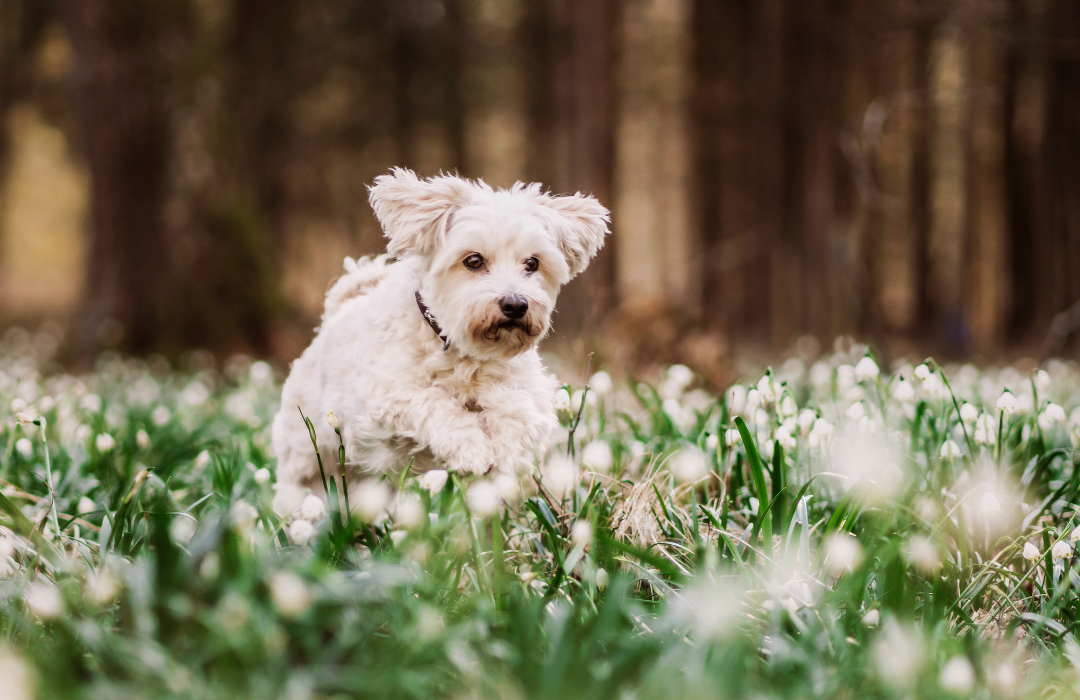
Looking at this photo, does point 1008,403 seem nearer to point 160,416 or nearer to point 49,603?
point 49,603

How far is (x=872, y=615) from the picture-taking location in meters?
2.16

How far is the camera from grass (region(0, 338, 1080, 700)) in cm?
171

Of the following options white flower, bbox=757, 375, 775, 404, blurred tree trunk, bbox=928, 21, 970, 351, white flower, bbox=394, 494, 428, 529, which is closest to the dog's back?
white flower, bbox=394, 494, 428, 529

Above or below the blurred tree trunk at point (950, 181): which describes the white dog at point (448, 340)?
below

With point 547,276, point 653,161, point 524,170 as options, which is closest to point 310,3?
point 524,170

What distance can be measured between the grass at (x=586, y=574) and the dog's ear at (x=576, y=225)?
635mm

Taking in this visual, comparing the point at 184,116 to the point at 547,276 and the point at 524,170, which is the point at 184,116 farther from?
the point at 524,170

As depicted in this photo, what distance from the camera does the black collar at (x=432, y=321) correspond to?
115 inches

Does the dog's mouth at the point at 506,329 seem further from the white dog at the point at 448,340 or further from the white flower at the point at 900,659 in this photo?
the white flower at the point at 900,659

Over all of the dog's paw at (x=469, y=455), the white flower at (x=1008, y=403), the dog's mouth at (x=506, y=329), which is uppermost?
the dog's mouth at (x=506, y=329)

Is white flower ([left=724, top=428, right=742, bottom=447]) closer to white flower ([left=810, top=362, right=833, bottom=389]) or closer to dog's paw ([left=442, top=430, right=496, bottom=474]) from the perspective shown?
dog's paw ([left=442, top=430, right=496, bottom=474])

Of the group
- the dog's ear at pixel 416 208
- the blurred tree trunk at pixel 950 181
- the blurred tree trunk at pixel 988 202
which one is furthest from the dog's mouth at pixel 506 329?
the blurred tree trunk at pixel 988 202

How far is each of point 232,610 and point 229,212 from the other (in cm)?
801

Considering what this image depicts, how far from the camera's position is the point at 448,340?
9.53 feet
